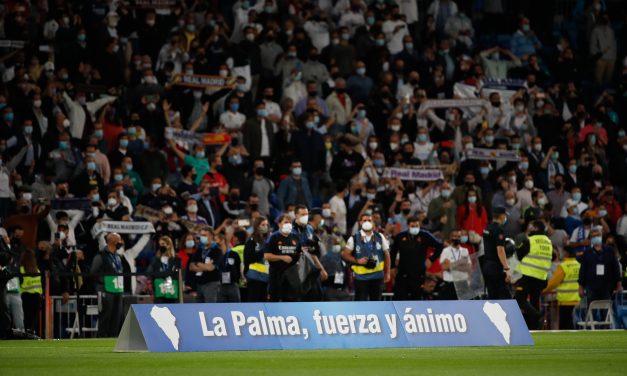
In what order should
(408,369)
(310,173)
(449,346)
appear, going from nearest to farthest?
(408,369) < (449,346) < (310,173)

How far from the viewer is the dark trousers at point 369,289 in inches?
971

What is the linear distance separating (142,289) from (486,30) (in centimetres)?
1584

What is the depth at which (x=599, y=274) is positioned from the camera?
27594 millimetres

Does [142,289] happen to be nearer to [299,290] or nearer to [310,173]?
[299,290]

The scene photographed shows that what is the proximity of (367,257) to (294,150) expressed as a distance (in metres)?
6.32

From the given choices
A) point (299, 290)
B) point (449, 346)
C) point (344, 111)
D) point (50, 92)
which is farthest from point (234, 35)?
point (449, 346)

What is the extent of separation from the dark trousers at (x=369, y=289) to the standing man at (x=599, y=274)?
16.0ft

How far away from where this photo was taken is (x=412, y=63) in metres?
34.0

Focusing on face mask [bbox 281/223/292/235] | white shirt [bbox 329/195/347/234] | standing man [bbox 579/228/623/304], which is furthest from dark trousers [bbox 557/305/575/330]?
face mask [bbox 281/223/292/235]

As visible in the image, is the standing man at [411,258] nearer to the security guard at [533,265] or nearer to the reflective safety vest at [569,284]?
the security guard at [533,265]

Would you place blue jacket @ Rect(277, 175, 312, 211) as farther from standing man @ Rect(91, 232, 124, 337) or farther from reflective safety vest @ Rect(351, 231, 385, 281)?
standing man @ Rect(91, 232, 124, 337)

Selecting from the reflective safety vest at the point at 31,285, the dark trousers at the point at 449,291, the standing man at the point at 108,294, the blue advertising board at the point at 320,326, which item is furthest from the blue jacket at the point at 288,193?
the blue advertising board at the point at 320,326

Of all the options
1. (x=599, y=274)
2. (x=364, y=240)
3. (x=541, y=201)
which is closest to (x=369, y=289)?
(x=364, y=240)

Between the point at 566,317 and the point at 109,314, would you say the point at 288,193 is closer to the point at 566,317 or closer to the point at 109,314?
the point at 109,314
